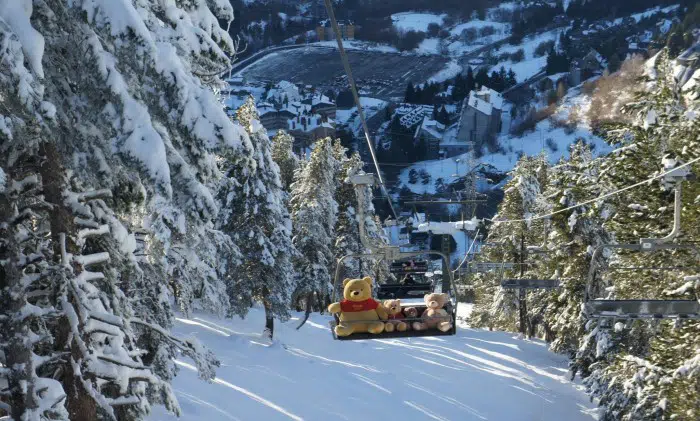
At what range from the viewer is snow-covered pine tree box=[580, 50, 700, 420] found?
15.3 meters

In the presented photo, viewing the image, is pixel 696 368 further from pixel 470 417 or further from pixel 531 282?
pixel 470 417

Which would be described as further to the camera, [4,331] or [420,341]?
[420,341]

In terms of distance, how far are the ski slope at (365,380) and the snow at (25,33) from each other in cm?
1732

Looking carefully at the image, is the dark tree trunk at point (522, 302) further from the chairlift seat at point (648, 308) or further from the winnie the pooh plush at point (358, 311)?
the chairlift seat at point (648, 308)

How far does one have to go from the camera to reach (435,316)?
49.7 feet

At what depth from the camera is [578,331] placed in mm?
32562

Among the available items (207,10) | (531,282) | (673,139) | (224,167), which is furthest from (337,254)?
(207,10)

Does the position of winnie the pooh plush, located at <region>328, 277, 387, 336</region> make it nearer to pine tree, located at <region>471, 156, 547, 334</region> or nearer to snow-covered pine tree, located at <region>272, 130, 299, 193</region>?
pine tree, located at <region>471, 156, 547, 334</region>

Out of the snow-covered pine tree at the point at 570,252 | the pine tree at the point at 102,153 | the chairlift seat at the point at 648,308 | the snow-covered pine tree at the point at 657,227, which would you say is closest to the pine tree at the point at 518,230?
the snow-covered pine tree at the point at 570,252

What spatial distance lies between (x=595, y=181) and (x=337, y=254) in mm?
31451

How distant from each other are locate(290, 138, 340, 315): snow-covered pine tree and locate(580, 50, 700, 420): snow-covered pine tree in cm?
2814

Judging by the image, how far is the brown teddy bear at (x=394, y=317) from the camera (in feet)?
49.5

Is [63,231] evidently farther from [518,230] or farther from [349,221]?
[349,221]

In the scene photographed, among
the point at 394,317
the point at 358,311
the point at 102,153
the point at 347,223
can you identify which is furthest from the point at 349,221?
the point at 102,153
